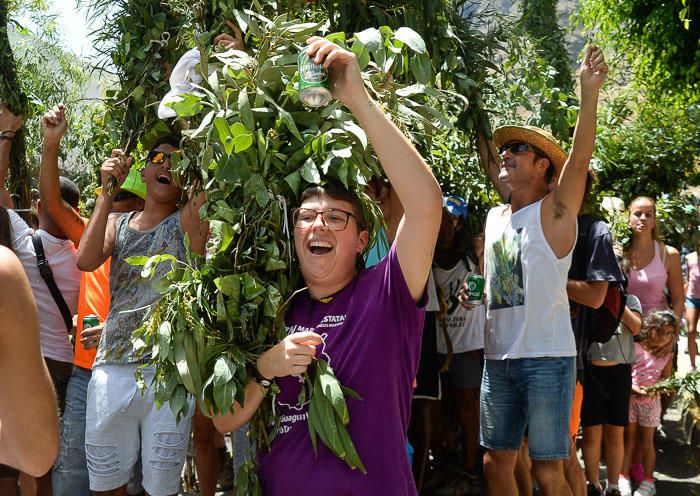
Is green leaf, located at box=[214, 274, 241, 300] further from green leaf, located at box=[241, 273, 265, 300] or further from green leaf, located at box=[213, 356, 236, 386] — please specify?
green leaf, located at box=[213, 356, 236, 386]

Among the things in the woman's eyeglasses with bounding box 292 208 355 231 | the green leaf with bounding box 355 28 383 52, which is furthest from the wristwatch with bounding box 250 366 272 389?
the green leaf with bounding box 355 28 383 52

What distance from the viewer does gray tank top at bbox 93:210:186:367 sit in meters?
3.92

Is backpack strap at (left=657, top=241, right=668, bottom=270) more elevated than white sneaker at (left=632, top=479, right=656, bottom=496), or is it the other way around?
backpack strap at (left=657, top=241, right=668, bottom=270)

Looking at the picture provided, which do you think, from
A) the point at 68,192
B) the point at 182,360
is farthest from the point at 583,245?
the point at 68,192

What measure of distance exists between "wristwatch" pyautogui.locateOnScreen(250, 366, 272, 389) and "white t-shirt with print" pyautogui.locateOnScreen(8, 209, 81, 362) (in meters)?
2.29

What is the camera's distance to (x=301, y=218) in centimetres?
285

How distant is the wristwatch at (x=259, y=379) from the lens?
2.76 metres

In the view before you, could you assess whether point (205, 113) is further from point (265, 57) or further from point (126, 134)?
point (126, 134)

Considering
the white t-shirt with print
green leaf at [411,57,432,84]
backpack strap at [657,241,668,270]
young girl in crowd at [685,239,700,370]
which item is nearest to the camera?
green leaf at [411,57,432,84]

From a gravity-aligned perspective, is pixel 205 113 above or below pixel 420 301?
above

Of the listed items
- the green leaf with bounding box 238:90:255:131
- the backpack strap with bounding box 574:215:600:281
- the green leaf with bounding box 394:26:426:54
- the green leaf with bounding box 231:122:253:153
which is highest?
the green leaf with bounding box 394:26:426:54


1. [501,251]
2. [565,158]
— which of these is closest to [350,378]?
[501,251]

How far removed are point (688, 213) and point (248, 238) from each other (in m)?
5.86

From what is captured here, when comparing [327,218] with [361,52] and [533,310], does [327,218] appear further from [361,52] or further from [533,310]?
[533,310]
